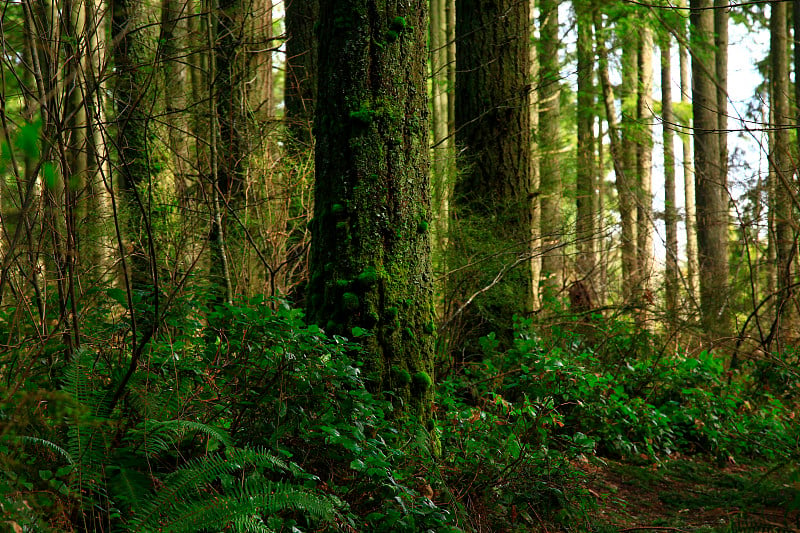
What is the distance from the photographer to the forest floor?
3.75 m

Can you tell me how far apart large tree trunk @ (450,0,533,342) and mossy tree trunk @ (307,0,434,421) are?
2669mm

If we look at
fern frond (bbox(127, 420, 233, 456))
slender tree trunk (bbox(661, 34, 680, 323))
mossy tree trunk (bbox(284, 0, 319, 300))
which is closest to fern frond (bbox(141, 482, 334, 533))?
fern frond (bbox(127, 420, 233, 456))

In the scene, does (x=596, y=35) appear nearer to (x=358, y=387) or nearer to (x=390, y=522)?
(x=358, y=387)

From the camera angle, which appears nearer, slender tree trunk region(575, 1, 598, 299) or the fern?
the fern

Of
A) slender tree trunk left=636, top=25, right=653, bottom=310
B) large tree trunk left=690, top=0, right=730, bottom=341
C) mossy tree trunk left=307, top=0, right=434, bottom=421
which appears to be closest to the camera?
mossy tree trunk left=307, top=0, right=434, bottom=421

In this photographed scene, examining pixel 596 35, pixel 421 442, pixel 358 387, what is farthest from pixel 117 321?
pixel 596 35

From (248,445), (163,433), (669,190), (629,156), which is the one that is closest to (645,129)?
(629,156)

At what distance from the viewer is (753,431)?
5.75 meters

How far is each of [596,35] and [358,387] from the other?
10.3 metres

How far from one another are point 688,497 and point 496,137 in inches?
165

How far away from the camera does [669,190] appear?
18094 mm

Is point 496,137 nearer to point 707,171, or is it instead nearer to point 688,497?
point 688,497

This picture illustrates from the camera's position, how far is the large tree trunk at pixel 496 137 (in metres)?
6.88

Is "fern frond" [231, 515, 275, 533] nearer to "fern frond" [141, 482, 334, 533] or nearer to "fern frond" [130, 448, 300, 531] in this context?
"fern frond" [141, 482, 334, 533]
